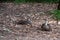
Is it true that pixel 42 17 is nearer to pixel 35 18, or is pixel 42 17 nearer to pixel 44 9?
pixel 35 18

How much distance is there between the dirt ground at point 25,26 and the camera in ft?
23.5

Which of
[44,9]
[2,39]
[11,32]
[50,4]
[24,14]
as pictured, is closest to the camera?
[2,39]

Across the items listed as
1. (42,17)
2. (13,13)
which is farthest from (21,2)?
(42,17)

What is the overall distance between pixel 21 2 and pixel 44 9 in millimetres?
2070

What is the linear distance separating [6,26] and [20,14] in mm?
2166

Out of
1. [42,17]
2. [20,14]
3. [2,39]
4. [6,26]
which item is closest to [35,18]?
[42,17]

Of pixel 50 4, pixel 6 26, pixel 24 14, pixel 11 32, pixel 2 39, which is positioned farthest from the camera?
pixel 50 4

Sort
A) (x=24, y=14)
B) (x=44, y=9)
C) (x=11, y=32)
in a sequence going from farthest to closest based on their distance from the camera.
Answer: (x=44, y=9)
(x=24, y=14)
(x=11, y=32)

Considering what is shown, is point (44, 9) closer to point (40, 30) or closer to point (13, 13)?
point (13, 13)

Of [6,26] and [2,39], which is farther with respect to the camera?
[6,26]

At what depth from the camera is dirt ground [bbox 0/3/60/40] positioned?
7168mm

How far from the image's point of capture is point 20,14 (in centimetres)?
1034

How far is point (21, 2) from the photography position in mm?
13109

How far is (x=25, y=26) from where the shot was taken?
8352 millimetres
